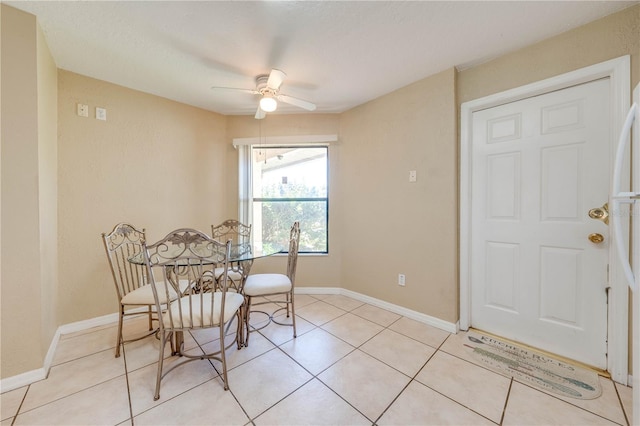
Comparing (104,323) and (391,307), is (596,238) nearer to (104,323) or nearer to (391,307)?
(391,307)

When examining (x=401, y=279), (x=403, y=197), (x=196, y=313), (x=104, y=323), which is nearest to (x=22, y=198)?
(x=196, y=313)

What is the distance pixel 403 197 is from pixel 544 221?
43.8 inches

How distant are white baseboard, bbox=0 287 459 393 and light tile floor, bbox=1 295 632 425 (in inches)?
2.7

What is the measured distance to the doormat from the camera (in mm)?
1490

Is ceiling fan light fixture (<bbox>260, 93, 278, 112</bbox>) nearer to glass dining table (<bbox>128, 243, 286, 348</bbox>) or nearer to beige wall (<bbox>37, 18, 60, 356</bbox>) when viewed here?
glass dining table (<bbox>128, 243, 286, 348</bbox>)

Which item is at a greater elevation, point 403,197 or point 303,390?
point 403,197

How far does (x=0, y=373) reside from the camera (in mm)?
1482

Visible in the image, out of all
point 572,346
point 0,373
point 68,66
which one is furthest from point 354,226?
point 68,66

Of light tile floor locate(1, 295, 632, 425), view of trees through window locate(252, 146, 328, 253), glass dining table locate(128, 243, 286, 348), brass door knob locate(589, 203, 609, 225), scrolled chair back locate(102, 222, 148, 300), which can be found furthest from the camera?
view of trees through window locate(252, 146, 328, 253)

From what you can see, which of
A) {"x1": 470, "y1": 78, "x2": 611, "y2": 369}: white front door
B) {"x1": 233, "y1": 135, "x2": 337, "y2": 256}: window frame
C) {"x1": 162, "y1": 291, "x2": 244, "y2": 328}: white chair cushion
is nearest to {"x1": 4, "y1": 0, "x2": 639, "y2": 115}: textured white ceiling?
{"x1": 470, "y1": 78, "x2": 611, "y2": 369}: white front door

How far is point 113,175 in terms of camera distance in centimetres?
243

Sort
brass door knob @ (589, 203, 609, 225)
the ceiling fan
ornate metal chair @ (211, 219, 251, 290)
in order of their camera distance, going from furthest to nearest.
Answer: ornate metal chair @ (211, 219, 251, 290) → the ceiling fan → brass door knob @ (589, 203, 609, 225)

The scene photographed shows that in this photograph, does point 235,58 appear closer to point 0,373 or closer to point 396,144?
point 396,144

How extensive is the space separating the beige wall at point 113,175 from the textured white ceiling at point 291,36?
278 millimetres
